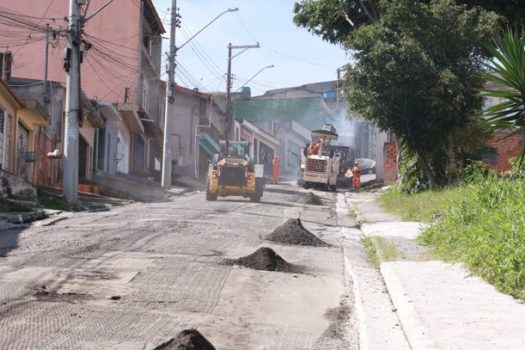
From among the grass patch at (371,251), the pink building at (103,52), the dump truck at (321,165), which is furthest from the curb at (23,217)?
the dump truck at (321,165)

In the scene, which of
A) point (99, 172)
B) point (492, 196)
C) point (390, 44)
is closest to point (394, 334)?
point (492, 196)

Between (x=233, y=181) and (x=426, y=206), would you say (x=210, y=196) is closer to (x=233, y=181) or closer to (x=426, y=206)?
(x=233, y=181)

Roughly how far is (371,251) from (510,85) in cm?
514

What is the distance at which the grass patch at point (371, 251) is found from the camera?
12312mm

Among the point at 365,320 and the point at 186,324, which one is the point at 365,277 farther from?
the point at 186,324

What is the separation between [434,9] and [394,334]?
1769 centimetres

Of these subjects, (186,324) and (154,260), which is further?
(154,260)

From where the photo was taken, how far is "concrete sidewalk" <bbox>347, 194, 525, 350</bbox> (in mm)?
6324

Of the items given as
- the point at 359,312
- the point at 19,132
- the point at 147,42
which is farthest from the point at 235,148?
the point at 359,312

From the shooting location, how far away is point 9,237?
13586 mm

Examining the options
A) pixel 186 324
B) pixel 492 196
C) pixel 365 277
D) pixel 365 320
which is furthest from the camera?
pixel 492 196

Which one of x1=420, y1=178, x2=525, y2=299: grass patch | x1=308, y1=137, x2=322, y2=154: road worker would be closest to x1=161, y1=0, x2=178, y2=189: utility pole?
x1=308, y1=137, x2=322, y2=154: road worker

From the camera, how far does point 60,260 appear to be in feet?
34.0

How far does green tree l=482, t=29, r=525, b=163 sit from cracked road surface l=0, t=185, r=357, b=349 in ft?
9.12
